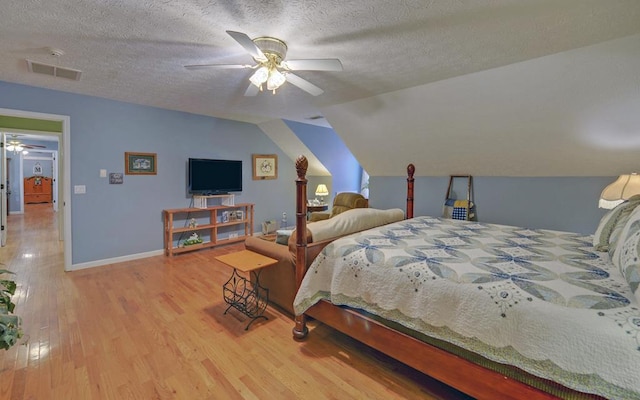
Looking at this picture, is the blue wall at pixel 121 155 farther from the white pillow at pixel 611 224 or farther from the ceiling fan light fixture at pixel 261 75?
the white pillow at pixel 611 224

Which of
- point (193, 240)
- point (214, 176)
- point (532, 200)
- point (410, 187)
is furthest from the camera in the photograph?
point (214, 176)

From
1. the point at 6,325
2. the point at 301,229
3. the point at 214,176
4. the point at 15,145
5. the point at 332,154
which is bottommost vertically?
the point at 6,325

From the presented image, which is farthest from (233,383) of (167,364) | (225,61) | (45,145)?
(45,145)

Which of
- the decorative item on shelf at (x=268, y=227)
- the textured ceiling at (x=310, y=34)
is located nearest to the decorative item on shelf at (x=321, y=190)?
the decorative item on shelf at (x=268, y=227)

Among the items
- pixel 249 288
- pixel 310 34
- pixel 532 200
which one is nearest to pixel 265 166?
pixel 249 288

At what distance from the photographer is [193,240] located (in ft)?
16.2

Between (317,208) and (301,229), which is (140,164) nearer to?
(301,229)

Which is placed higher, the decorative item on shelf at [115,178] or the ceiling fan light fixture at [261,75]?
the ceiling fan light fixture at [261,75]

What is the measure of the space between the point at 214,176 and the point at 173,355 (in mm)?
3585

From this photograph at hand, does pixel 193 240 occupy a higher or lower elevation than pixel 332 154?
lower

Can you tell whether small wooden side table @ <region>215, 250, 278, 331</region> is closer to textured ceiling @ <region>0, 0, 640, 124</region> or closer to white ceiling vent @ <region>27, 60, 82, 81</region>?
textured ceiling @ <region>0, 0, 640, 124</region>

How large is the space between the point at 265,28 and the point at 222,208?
3.71 meters

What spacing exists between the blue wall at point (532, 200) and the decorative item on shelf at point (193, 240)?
3.94 meters

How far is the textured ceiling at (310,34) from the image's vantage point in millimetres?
1880
